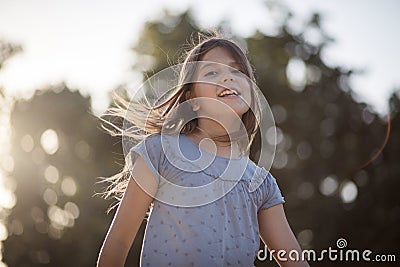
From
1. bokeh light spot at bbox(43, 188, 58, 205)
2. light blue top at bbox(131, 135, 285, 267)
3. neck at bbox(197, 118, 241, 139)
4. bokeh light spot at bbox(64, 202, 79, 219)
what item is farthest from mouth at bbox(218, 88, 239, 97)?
bokeh light spot at bbox(43, 188, 58, 205)

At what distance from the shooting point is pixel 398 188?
57.1 ft

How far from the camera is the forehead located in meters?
2.54

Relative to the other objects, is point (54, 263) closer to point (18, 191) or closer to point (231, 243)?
point (18, 191)

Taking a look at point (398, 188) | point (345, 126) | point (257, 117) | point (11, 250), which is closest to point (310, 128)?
point (345, 126)

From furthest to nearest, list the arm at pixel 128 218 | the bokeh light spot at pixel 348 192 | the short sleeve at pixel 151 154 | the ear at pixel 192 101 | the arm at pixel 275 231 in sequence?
1. the bokeh light spot at pixel 348 192
2. the ear at pixel 192 101
3. the arm at pixel 275 231
4. the short sleeve at pixel 151 154
5. the arm at pixel 128 218

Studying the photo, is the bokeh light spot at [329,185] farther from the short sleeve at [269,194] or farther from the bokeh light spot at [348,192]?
the short sleeve at [269,194]

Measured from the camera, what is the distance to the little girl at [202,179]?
2119 mm

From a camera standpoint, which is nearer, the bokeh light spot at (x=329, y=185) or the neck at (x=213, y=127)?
the neck at (x=213, y=127)

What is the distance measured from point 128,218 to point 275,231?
61 centimetres

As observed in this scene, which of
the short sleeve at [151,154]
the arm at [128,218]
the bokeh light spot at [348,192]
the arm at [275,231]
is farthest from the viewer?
the bokeh light spot at [348,192]

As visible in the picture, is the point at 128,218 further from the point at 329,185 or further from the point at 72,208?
the point at 72,208

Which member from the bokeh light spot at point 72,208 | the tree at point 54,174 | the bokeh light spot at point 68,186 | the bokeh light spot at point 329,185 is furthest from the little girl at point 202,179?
the bokeh light spot at point 68,186

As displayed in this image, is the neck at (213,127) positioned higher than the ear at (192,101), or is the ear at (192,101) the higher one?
the ear at (192,101)

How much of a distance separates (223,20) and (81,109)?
5094 millimetres
